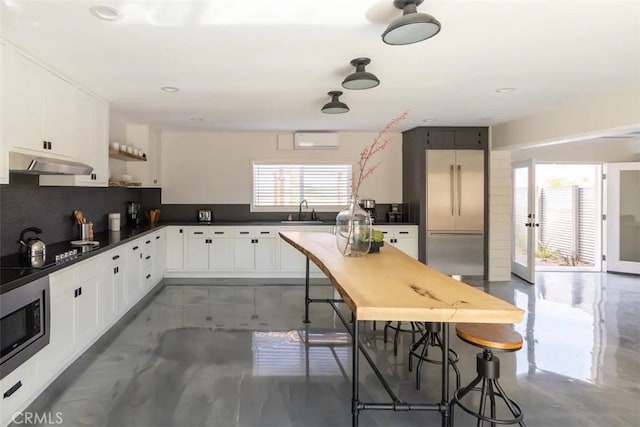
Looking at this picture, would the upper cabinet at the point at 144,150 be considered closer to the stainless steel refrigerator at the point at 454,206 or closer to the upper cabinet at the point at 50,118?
the upper cabinet at the point at 50,118

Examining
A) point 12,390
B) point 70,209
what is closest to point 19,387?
point 12,390

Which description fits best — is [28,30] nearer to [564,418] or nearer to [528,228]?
[564,418]

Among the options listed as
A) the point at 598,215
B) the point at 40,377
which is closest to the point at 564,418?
the point at 40,377

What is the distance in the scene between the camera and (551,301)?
4.93 m

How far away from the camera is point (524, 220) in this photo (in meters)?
6.12

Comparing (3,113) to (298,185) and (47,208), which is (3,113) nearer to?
(47,208)

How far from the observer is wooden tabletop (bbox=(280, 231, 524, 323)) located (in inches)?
64.8

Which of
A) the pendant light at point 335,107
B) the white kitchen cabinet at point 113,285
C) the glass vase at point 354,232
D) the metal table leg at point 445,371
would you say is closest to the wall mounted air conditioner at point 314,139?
the pendant light at point 335,107

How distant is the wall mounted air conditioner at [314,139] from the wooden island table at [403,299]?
3638 millimetres

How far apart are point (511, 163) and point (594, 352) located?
371 cm

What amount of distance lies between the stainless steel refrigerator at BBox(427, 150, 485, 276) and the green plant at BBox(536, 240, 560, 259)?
2.91 m

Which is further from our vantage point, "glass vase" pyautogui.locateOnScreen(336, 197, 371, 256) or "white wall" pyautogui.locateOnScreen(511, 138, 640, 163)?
"white wall" pyautogui.locateOnScreen(511, 138, 640, 163)

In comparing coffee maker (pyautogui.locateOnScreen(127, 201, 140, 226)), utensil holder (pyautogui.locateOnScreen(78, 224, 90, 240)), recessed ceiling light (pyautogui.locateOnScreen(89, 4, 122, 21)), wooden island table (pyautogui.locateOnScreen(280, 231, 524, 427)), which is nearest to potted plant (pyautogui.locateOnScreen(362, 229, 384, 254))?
wooden island table (pyautogui.locateOnScreen(280, 231, 524, 427))

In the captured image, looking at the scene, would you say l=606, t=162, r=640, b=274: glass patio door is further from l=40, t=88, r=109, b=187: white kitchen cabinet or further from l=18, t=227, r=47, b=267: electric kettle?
l=18, t=227, r=47, b=267: electric kettle
